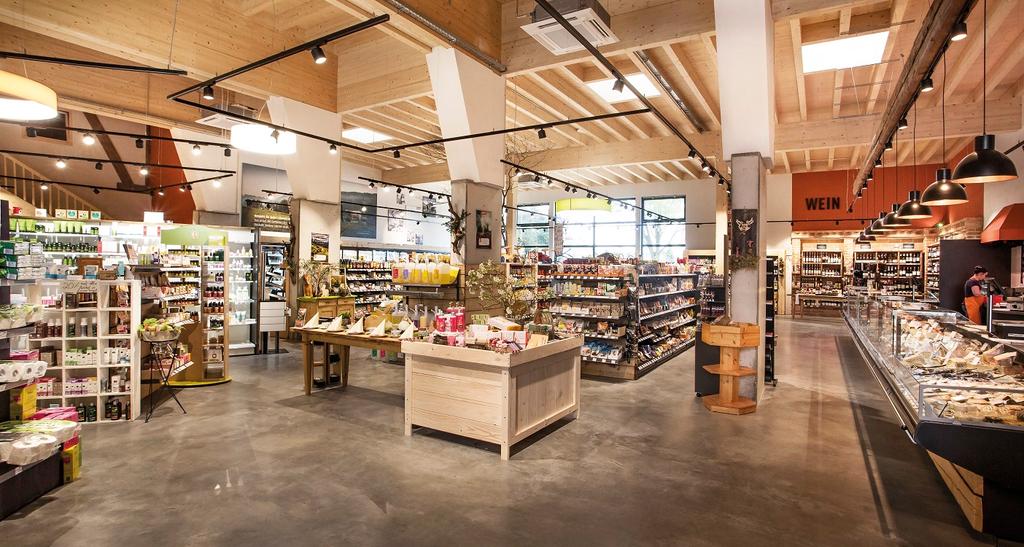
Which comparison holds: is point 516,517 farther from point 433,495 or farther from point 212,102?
point 212,102

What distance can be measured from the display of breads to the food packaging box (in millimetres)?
6148

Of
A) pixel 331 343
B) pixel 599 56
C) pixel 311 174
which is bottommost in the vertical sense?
pixel 331 343

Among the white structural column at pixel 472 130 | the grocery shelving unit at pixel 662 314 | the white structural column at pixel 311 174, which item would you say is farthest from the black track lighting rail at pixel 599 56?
the white structural column at pixel 311 174

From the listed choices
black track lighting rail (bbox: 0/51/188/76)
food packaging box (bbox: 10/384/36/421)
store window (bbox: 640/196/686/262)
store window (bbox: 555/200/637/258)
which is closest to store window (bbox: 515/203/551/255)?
store window (bbox: 555/200/637/258)

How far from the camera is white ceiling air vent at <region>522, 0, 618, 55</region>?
552 cm

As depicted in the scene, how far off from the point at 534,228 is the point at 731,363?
15.9 metres

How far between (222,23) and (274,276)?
4940mm

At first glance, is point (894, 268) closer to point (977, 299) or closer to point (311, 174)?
point (977, 299)

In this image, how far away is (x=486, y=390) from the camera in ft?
15.1

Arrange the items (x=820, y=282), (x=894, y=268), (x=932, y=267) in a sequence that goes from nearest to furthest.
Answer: (x=932, y=267), (x=894, y=268), (x=820, y=282)

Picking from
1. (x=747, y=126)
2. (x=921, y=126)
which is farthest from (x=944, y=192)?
(x=921, y=126)

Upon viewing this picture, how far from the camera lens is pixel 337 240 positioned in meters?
10.2

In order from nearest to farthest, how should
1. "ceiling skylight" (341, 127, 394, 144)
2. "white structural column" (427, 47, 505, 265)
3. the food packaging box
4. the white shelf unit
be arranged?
the food packaging box
the white shelf unit
"white structural column" (427, 47, 505, 265)
"ceiling skylight" (341, 127, 394, 144)

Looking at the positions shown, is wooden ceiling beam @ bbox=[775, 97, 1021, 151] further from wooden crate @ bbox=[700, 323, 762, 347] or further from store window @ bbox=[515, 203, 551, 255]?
store window @ bbox=[515, 203, 551, 255]
